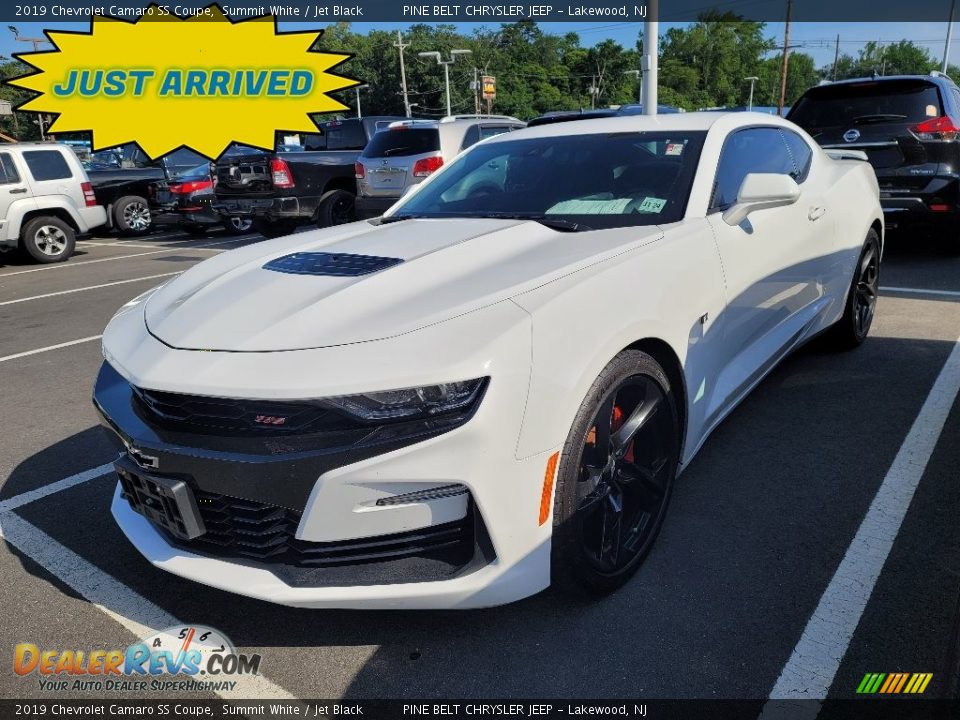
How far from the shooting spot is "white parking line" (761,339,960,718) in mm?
2025

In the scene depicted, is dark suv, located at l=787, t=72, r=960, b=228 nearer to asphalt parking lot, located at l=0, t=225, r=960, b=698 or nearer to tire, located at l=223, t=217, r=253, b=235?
asphalt parking lot, located at l=0, t=225, r=960, b=698

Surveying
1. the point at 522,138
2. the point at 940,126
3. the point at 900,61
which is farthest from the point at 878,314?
the point at 900,61

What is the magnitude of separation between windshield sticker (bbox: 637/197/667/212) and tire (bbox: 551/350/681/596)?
781 millimetres

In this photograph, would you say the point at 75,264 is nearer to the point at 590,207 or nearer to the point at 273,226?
the point at 273,226

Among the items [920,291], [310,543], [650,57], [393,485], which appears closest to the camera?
[393,485]

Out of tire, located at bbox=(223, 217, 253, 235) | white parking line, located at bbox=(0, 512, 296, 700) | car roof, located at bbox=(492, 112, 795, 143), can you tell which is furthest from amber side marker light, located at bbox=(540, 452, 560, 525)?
tire, located at bbox=(223, 217, 253, 235)

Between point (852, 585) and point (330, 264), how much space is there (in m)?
2.12

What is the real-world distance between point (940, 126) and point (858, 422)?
4461 mm

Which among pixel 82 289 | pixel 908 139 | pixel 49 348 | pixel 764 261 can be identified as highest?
pixel 908 139

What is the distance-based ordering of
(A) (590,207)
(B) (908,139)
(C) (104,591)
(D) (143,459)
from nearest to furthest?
(D) (143,459), (C) (104,591), (A) (590,207), (B) (908,139)

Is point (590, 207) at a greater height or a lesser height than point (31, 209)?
greater

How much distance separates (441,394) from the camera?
191 centimetres

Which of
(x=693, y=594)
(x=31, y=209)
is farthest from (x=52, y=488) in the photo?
(x=31, y=209)

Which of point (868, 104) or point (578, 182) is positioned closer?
point (578, 182)
